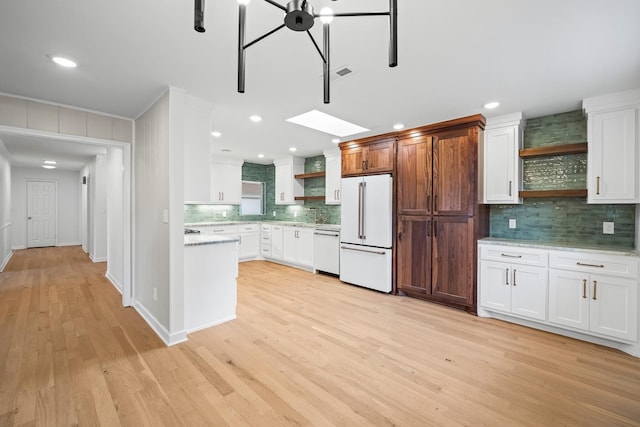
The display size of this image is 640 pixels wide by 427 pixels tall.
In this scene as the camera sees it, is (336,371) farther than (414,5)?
Yes

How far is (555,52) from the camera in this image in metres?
2.08

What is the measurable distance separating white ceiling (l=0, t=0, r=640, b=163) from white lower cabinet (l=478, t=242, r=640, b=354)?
1653 mm

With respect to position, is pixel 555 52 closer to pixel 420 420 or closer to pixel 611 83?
pixel 611 83

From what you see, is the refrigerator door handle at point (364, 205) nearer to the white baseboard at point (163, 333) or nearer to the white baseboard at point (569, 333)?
the white baseboard at point (569, 333)

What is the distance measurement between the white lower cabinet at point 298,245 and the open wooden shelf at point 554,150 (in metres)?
3.68

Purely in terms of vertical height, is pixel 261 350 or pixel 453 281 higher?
pixel 453 281

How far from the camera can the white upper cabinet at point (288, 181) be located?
21.7 feet

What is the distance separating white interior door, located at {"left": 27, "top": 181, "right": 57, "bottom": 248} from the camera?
26.9 ft

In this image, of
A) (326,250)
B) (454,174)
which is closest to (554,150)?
(454,174)

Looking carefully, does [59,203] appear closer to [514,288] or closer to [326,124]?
→ [326,124]

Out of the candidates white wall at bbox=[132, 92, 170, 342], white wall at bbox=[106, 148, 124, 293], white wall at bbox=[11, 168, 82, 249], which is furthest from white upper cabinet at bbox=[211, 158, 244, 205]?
white wall at bbox=[11, 168, 82, 249]

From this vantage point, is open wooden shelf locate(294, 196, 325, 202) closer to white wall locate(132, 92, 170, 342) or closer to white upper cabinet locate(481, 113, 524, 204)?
white upper cabinet locate(481, 113, 524, 204)

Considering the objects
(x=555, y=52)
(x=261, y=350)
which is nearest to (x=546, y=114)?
(x=555, y=52)

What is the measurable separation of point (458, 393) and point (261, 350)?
163 cm
